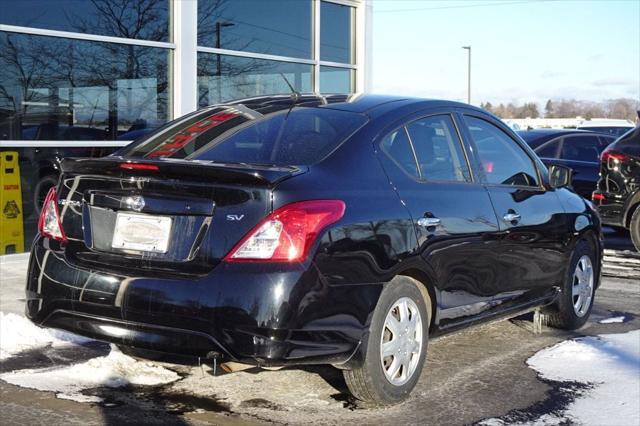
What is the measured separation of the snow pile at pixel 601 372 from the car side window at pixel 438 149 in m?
1.37

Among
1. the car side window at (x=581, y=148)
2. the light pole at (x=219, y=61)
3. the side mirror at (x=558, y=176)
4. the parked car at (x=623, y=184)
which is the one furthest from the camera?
the car side window at (x=581, y=148)

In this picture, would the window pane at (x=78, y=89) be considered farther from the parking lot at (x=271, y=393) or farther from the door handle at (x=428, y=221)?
the door handle at (x=428, y=221)

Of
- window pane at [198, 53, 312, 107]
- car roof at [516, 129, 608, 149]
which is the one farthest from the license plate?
car roof at [516, 129, 608, 149]

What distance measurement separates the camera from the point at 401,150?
4988mm

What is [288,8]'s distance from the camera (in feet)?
42.3

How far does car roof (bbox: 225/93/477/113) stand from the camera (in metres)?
5.19

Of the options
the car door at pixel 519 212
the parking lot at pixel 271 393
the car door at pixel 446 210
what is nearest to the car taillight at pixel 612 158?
the car door at pixel 519 212

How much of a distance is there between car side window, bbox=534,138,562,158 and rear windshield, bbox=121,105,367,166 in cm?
913

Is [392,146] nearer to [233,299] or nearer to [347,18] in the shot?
[233,299]

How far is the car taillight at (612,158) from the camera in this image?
1082 centimetres

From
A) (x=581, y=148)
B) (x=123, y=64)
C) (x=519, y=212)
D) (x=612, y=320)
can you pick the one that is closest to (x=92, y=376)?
(x=519, y=212)

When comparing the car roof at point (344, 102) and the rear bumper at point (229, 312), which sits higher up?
the car roof at point (344, 102)

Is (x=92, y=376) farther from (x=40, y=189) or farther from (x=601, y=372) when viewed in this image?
(x=40, y=189)

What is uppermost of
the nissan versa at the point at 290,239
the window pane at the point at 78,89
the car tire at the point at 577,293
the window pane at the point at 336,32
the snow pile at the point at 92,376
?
the window pane at the point at 336,32
